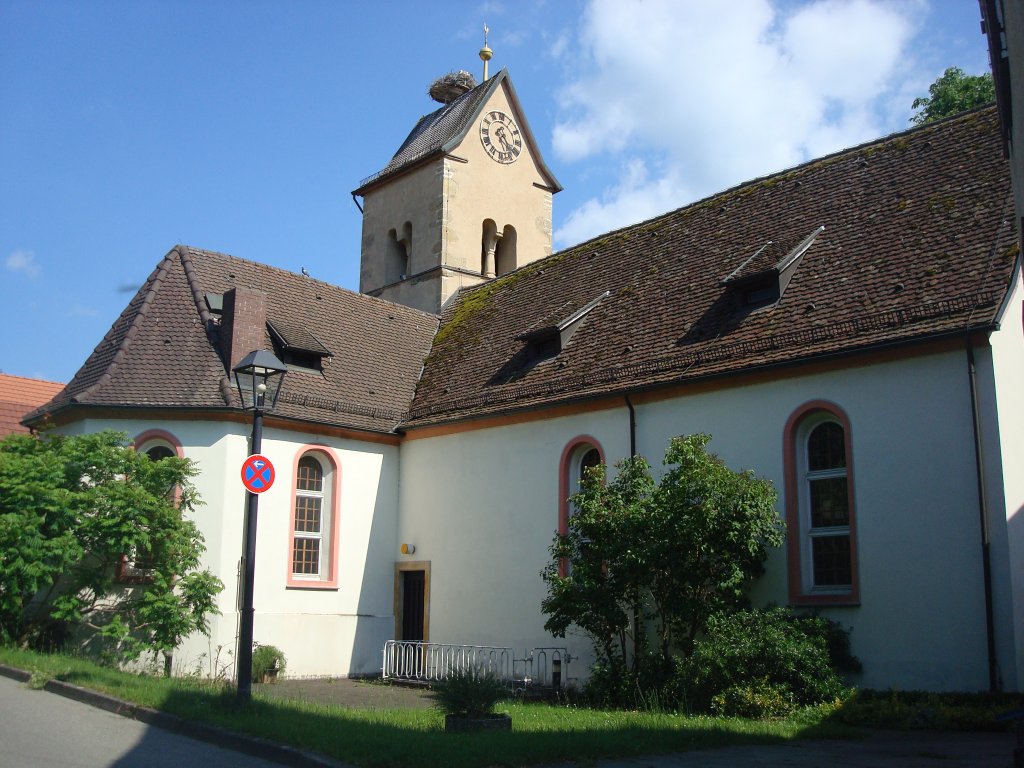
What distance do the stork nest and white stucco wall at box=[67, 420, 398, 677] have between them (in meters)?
16.7

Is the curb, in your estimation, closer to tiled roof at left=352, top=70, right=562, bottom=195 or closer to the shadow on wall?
the shadow on wall

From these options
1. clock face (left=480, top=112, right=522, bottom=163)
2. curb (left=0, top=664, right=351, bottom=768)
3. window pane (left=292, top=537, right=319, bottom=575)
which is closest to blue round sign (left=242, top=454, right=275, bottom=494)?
curb (left=0, top=664, right=351, bottom=768)

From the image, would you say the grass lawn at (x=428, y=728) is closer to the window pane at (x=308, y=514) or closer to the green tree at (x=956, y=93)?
the window pane at (x=308, y=514)

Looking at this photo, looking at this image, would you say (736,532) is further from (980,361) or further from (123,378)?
(123,378)

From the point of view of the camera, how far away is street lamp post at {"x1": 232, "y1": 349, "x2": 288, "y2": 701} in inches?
475

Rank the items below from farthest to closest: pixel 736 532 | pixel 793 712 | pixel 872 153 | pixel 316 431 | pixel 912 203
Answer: pixel 316 431
pixel 872 153
pixel 912 203
pixel 736 532
pixel 793 712

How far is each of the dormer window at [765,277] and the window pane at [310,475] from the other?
9431 mm

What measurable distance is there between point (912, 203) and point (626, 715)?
9.80 meters

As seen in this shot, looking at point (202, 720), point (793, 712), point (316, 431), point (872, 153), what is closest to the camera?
point (202, 720)

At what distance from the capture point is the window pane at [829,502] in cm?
1559

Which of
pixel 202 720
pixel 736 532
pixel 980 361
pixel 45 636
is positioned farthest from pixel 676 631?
pixel 45 636

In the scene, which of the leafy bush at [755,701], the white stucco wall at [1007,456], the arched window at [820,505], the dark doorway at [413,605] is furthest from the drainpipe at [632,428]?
the dark doorway at [413,605]

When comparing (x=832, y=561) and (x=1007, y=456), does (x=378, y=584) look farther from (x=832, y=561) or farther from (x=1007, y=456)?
(x=1007, y=456)

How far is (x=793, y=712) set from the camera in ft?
43.8
